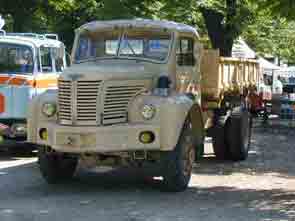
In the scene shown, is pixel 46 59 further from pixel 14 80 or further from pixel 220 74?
pixel 220 74

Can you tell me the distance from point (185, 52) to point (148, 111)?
1.86 m

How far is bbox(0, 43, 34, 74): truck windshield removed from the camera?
517 inches

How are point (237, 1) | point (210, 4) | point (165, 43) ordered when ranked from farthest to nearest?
point (237, 1) < point (210, 4) < point (165, 43)

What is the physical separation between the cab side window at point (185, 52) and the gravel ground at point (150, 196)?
189 centimetres

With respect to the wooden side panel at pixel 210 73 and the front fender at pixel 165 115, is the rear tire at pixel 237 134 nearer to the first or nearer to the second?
the wooden side panel at pixel 210 73

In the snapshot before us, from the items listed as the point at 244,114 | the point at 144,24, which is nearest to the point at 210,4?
the point at 244,114

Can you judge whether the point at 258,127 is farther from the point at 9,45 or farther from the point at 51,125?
the point at 51,125

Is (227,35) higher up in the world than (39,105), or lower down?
higher up

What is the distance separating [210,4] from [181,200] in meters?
15.4

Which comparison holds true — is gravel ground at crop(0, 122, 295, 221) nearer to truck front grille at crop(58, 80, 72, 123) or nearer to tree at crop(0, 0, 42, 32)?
truck front grille at crop(58, 80, 72, 123)

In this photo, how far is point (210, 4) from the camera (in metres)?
23.7

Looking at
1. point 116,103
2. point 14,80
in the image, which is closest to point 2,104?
point 14,80

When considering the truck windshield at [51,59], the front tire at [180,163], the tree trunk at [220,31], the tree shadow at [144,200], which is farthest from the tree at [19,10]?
the front tire at [180,163]

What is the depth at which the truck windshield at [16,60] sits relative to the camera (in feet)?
43.1
